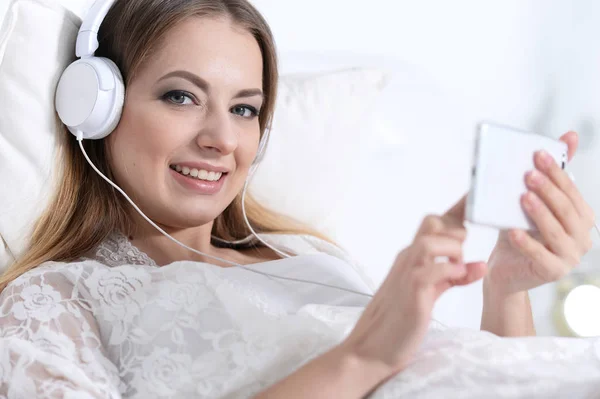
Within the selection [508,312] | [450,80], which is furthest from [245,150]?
[450,80]

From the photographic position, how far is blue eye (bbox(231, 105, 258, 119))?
1354 mm

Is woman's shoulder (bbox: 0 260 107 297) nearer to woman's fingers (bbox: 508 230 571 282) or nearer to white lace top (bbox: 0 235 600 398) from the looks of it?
white lace top (bbox: 0 235 600 398)

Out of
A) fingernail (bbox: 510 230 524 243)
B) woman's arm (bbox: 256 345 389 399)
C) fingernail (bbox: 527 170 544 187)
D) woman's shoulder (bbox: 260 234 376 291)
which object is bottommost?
woman's shoulder (bbox: 260 234 376 291)

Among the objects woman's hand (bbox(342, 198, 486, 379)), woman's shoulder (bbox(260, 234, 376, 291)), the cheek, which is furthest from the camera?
woman's shoulder (bbox(260, 234, 376, 291))

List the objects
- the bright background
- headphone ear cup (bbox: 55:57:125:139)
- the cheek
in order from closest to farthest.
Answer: headphone ear cup (bbox: 55:57:125:139), the cheek, the bright background

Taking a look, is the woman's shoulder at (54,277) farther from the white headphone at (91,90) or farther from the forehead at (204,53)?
the forehead at (204,53)

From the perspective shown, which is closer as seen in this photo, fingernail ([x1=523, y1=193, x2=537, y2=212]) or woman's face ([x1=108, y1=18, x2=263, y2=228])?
fingernail ([x1=523, y1=193, x2=537, y2=212])

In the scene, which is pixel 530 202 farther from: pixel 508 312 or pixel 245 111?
pixel 245 111

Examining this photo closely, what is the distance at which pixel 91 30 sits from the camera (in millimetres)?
1256

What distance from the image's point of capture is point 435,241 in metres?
0.81

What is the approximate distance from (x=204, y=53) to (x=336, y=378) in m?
0.64

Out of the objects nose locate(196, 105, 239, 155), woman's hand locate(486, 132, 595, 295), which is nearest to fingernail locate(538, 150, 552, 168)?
woman's hand locate(486, 132, 595, 295)

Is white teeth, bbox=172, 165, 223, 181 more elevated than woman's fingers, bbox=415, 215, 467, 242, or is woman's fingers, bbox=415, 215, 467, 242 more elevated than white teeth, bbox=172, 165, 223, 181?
woman's fingers, bbox=415, 215, 467, 242

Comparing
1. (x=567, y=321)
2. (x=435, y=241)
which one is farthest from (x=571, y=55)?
(x=435, y=241)
